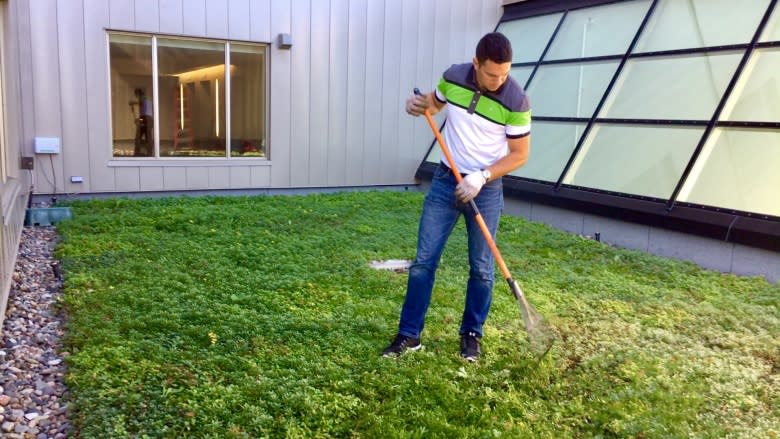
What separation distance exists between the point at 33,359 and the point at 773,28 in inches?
265

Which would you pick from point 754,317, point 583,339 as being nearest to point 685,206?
point 754,317

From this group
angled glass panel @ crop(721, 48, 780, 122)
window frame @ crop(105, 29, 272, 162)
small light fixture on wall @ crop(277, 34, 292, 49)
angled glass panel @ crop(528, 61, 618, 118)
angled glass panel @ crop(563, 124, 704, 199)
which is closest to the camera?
angled glass panel @ crop(721, 48, 780, 122)

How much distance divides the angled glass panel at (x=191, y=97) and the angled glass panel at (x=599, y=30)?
4611 millimetres

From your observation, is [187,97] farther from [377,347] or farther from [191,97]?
[377,347]

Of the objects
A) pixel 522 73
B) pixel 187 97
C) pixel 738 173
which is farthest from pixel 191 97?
pixel 738 173

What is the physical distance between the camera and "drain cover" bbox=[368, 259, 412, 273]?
502 cm

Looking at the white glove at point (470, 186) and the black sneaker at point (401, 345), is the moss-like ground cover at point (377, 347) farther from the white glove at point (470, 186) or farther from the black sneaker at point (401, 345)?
the white glove at point (470, 186)

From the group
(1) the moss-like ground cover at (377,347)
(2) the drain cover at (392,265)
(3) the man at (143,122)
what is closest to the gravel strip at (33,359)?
(1) the moss-like ground cover at (377,347)

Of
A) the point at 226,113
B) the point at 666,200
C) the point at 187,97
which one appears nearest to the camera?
the point at 666,200

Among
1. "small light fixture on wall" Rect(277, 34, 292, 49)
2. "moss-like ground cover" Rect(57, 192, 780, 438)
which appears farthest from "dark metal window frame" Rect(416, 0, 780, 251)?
"small light fixture on wall" Rect(277, 34, 292, 49)

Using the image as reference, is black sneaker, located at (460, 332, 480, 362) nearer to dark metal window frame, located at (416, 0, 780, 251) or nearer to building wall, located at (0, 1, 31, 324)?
building wall, located at (0, 1, 31, 324)

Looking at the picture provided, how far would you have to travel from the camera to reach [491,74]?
2914 millimetres

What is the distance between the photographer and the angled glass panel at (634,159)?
6.05 m

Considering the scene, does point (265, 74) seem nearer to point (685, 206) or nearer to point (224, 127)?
point (224, 127)
